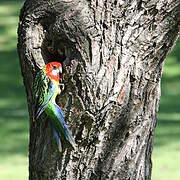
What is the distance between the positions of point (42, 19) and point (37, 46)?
0.16 metres

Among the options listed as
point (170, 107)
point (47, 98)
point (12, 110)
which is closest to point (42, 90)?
point (47, 98)

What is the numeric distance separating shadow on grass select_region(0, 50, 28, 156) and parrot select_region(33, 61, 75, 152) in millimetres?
5931

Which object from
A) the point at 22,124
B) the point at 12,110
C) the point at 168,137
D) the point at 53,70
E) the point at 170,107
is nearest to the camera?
the point at 53,70

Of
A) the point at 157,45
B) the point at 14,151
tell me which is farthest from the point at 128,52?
the point at 14,151

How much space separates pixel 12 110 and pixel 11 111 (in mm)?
126

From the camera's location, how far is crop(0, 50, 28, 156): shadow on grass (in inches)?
438

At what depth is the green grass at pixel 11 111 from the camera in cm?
1017

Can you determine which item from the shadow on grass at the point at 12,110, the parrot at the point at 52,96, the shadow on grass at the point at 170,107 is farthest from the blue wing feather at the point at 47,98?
the shadow on grass at the point at 170,107

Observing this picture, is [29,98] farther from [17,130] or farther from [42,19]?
[17,130]

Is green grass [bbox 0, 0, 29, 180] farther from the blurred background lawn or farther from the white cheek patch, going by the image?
the white cheek patch

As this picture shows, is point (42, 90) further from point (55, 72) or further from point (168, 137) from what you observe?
point (168, 137)

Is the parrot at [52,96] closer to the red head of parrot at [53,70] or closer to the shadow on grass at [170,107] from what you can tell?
the red head of parrot at [53,70]

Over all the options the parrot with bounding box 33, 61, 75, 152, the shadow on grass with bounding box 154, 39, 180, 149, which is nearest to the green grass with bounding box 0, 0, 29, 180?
the shadow on grass with bounding box 154, 39, 180, 149

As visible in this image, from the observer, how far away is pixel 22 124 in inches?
475
